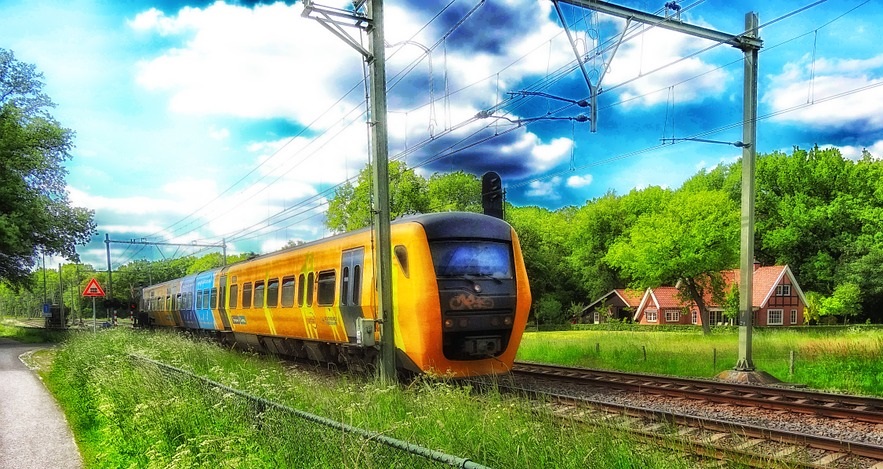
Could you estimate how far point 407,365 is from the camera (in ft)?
36.1

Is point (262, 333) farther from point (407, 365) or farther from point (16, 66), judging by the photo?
point (16, 66)

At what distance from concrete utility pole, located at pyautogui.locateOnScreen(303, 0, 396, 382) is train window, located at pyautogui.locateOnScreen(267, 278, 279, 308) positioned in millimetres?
6751

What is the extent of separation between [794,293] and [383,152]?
182 ft

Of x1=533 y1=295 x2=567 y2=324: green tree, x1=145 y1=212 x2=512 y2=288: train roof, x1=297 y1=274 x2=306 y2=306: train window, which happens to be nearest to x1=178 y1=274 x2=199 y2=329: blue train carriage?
x1=297 y1=274 x2=306 y2=306: train window

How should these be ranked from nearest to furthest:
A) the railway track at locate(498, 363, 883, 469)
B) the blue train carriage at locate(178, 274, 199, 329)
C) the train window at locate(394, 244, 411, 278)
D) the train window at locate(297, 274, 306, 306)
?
the railway track at locate(498, 363, 883, 469) < the train window at locate(394, 244, 411, 278) < the train window at locate(297, 274, 306, 306) < the blue train carriage at locate(178, 274, 199, 329)

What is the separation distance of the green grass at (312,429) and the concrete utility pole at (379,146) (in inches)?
64.4

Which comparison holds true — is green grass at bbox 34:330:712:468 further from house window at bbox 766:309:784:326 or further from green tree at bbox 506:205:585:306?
house window at bbox 766:309:784:326

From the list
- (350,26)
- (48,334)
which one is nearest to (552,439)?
(350,26)

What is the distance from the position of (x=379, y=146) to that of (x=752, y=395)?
7388mm

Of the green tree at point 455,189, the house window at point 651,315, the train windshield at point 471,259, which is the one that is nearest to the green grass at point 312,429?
the train windshield at point 471,259

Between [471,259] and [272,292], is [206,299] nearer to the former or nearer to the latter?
[272,292]

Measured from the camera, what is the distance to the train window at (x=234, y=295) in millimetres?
20227

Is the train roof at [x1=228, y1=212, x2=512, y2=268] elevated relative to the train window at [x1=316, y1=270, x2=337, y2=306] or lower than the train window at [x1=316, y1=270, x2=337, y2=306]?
elevated

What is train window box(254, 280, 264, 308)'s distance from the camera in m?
17.8
